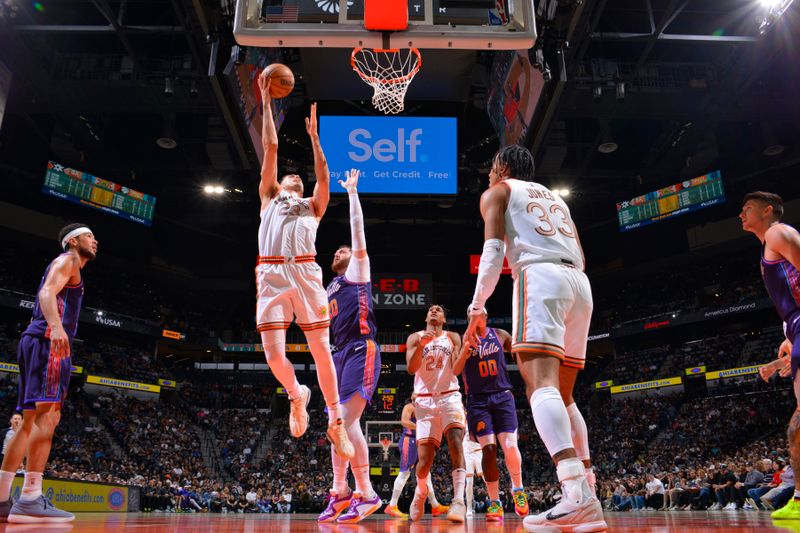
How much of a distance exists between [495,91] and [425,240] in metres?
16.5

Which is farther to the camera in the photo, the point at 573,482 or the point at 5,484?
the point at 5,484

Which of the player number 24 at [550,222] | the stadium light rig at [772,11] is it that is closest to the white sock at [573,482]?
the player number 24 at [550,222]

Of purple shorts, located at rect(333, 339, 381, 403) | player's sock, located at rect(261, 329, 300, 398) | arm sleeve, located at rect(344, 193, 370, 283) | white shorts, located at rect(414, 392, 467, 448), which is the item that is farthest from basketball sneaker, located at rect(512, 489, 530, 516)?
player's sock, located at rect(261, 329, 300, 398)

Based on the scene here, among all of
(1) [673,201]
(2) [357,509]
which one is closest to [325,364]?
(2) [357,509]

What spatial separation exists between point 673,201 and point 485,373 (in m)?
18.0

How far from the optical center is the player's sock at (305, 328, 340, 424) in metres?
4.77

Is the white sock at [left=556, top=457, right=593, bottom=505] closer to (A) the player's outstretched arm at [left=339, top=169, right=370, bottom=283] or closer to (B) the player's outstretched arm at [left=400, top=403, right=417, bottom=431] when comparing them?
(A) the player's outstretched arm at [left=339, top=169, right=370, bottom=283]

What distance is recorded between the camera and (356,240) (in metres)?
5.49

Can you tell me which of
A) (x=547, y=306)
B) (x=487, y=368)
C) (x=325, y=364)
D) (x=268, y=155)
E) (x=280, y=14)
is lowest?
(x=325, y=364)

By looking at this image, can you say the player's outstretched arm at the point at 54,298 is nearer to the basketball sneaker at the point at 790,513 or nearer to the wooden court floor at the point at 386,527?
the wooden court floor at the point at 386,527

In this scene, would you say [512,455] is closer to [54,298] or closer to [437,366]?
[437,366]

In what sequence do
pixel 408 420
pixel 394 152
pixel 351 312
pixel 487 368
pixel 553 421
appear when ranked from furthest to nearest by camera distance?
pixel 394 152 → pixel 408 420 → pixel 487 368 → pixel 351 312 → pixel 553 421

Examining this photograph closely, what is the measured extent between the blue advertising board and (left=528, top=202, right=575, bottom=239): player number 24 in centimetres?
1061

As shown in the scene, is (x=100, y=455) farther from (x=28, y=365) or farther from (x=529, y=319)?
(x=529, y=319)
